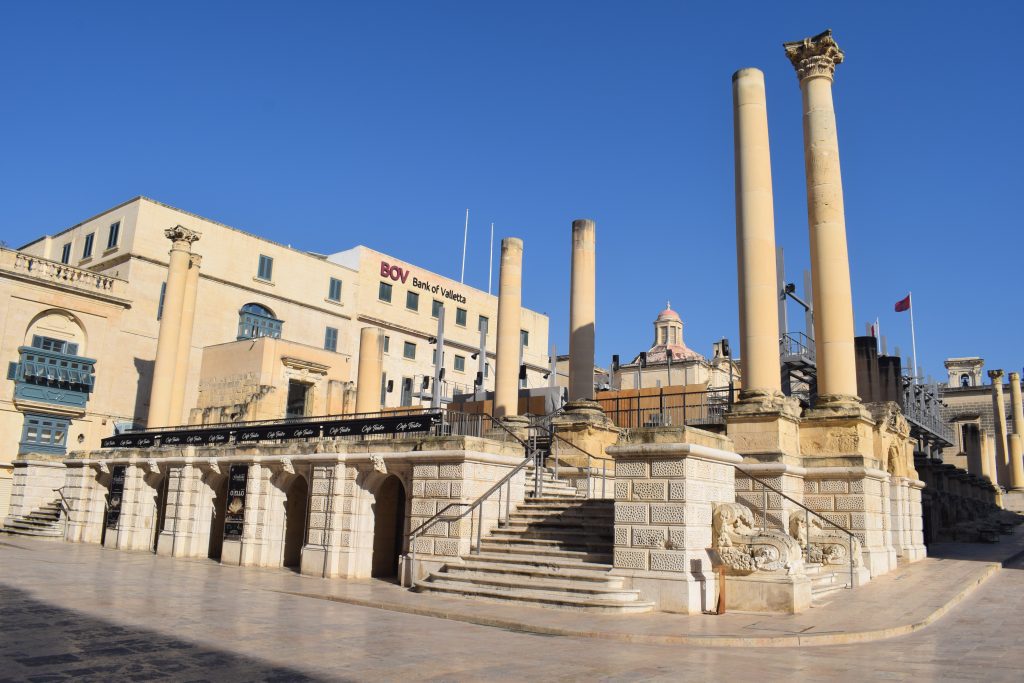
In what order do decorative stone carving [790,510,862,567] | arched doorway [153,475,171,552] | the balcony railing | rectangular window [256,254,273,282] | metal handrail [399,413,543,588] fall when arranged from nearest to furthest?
metal handrail [399,413,543,588], decorative stone carving [790,510,862,567], arched doorway [153,475,171,552], the balcony railing, rectangular window [256,254,273,282]

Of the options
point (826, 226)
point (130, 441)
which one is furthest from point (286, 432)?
point (826, 226)

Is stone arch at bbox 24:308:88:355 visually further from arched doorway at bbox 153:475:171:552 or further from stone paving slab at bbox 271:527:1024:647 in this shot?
stone paving slab at bbox 271:527:1024:647

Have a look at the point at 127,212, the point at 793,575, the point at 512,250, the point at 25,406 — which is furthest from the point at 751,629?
the point at 127,212

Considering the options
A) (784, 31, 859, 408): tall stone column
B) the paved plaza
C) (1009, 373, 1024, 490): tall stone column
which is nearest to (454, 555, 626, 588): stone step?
the paved plaza

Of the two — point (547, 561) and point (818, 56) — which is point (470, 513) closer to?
point (547, 561)

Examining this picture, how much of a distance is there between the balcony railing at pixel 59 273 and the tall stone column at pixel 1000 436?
214ft

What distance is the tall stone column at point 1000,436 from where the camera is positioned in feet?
214

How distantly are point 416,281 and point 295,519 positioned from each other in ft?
124

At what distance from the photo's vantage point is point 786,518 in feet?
57.5

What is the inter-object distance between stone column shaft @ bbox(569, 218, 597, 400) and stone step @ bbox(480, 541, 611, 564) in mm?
→ 11094

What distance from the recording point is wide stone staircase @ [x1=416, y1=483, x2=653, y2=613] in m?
13.5

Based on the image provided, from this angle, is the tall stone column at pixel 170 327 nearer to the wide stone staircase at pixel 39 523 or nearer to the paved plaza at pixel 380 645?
the wide stone staircase at pixel 39 523

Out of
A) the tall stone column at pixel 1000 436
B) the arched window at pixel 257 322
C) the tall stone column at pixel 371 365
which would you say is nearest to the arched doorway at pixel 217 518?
the tall stone column at pixel 371 365

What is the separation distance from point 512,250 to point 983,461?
4865 centimetres
